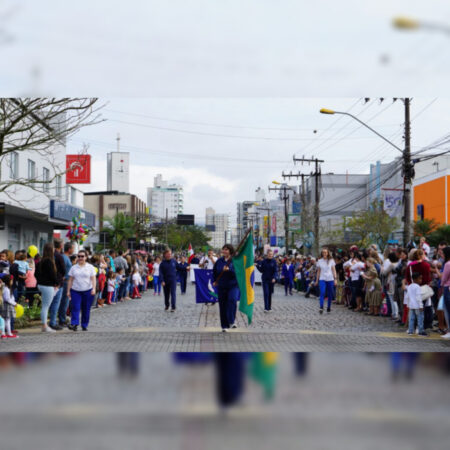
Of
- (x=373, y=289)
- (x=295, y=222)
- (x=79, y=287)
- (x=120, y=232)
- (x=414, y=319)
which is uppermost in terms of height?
(x=295, y=222)

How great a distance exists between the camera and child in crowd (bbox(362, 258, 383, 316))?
742 inches

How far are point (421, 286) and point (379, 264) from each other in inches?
215

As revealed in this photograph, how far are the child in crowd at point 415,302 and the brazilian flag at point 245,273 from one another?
10.9 feet

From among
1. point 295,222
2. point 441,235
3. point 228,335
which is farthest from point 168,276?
point 295,222

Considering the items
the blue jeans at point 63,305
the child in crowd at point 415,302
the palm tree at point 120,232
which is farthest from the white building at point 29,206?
the palm tree at point 120,232

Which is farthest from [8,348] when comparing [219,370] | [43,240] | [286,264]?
[43,240]

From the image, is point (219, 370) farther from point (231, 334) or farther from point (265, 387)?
point (231, 334)

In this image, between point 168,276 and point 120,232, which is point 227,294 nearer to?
point 168,276

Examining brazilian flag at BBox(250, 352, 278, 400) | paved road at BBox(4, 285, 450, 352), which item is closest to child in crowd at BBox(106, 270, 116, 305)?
paved road at BBox(4, 285, 450, 352)

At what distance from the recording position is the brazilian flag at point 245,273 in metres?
14.3

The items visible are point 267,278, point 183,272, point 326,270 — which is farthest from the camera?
point 183,272

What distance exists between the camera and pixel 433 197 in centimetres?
5450

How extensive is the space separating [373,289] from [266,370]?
11.2 metres

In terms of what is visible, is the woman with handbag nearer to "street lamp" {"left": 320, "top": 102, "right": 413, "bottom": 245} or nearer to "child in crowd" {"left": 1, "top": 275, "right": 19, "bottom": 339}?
"child in crowd" {"left": 1, "top": 275, "right": 19, "bottom": 339}
